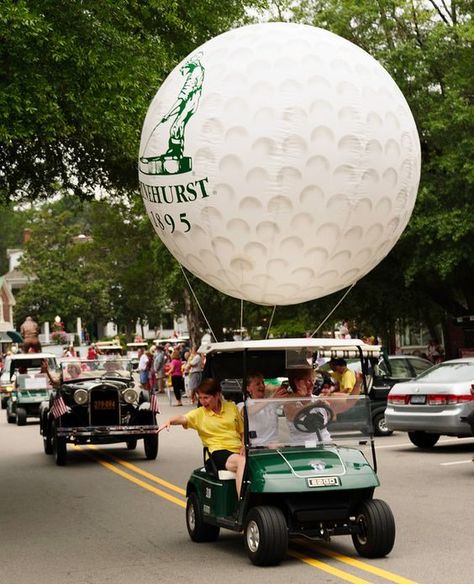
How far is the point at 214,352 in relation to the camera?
10.1 m

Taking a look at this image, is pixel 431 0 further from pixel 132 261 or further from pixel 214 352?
pixel 132 261

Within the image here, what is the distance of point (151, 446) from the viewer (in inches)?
749

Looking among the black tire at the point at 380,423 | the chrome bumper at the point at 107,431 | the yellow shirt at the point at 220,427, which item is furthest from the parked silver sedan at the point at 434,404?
the yellow shirt at the point at 220,427

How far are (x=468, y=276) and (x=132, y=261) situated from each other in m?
46.1

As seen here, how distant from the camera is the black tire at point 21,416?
93.8 ft

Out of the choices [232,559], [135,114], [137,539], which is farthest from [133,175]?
[232,559]

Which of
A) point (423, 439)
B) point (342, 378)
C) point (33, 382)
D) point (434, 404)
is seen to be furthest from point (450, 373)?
point (33, 382)

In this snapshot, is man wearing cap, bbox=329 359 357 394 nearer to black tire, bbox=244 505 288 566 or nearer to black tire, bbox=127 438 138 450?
black tire, bbox=244 505 288 566

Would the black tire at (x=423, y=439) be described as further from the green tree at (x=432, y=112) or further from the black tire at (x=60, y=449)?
the green tree at (x=432, y=112)

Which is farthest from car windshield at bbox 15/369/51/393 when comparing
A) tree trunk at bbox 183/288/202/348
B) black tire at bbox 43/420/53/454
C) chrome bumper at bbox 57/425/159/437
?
tree trunk at bbox 183/288/202/348

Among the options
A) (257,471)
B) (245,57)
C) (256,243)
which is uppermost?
(245,57)

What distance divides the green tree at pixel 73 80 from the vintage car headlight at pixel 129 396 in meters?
4.03

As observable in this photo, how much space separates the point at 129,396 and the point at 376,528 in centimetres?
1046

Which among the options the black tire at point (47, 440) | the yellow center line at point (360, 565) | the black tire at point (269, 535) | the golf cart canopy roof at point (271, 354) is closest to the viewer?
the yellow center line at point (360, 565)
